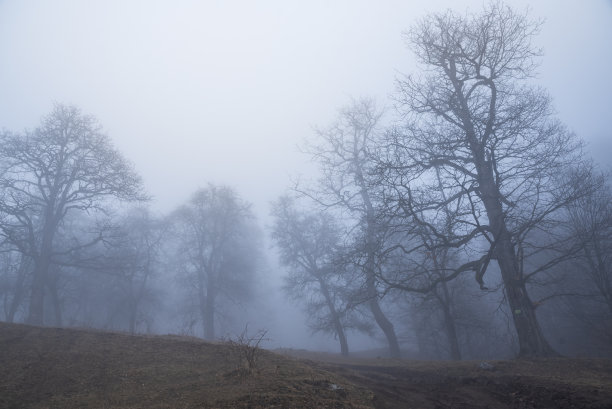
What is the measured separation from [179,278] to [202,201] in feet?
21.8

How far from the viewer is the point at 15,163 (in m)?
15.7

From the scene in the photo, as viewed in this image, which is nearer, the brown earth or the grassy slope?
the grassy slope

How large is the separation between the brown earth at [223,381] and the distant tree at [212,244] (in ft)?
54.6

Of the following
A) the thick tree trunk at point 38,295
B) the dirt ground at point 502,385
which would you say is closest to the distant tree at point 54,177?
the thick tree trunk at point 38,295

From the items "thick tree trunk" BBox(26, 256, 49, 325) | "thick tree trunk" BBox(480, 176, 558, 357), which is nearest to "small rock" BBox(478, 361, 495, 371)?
"thick tree trunk" BBox(480, 176, 558, 357)

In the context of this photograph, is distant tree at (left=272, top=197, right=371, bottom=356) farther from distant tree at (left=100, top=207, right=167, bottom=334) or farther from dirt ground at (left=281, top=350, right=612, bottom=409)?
dirt ground at (left=281, top=350, right=612, bottom=409)

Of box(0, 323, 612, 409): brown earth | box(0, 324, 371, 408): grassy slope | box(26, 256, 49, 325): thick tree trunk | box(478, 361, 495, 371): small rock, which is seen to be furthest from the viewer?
box(26, 256, 49, 325): thick tree trunk

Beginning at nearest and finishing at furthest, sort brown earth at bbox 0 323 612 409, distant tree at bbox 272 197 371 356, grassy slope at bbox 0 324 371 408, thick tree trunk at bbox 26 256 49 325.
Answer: grassy slope at bbox 0 324 371 408 < brown earth at bbox 0 323 612 409 < thick tree trunk at bbox 26 256 49 325 < distant tree at bbox 272 197 371 356

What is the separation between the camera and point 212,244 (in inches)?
1043

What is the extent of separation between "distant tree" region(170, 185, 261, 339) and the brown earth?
655 inches

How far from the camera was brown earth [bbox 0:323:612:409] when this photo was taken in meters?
5.15

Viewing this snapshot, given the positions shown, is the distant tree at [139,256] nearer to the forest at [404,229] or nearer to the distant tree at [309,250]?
the forest at [404,229]

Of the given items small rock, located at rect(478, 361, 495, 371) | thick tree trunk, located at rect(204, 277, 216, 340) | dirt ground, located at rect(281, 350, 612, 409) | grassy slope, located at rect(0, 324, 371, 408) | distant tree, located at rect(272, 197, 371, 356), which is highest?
distant tree, located at rect(272, 197, 371, 356)

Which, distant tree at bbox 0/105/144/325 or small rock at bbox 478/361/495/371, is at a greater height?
distant tree at bbox 0/105/144/325
